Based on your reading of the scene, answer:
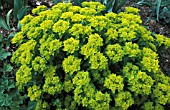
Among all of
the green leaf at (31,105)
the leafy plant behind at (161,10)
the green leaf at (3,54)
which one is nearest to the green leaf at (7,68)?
the green leaf at (3,54)

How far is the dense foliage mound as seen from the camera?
2264mm

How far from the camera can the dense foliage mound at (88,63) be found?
226 centimetres

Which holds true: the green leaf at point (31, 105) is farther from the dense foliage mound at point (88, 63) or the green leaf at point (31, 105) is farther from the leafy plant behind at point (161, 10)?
the leafy plant behind at point (161, 10)

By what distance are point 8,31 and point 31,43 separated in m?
0.82

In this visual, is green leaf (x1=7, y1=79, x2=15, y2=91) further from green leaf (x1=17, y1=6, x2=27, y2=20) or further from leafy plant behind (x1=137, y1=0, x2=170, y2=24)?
leafy plant behind (x1=137, y1=0, x2=170, y2=24)

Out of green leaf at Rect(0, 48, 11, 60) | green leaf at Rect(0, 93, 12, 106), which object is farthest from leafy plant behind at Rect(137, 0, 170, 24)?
green leaf at Rect(0, 93, 12, 106)

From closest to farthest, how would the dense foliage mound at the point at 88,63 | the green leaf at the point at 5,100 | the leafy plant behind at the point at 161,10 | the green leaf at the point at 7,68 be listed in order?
the dense foliage mound at the point at 88,63 → the green leaf at the point at 5,100 → the green leaf at the point at 7,68 → the leafy plant behind at the point at 161,10

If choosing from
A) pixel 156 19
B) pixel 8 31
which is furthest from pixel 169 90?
pixel 8 31

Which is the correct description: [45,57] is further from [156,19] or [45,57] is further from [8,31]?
[156,19]

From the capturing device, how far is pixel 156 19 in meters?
3.46

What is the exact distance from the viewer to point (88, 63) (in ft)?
7.64

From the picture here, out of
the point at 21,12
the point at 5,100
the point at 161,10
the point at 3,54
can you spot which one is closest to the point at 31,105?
the point at 5,100

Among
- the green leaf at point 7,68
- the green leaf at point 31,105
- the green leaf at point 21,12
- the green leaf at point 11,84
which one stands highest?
the green leaf at point 21,12

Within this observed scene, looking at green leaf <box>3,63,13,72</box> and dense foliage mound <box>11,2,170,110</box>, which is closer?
dense foliage mound <box>11,2,170,110</box>
